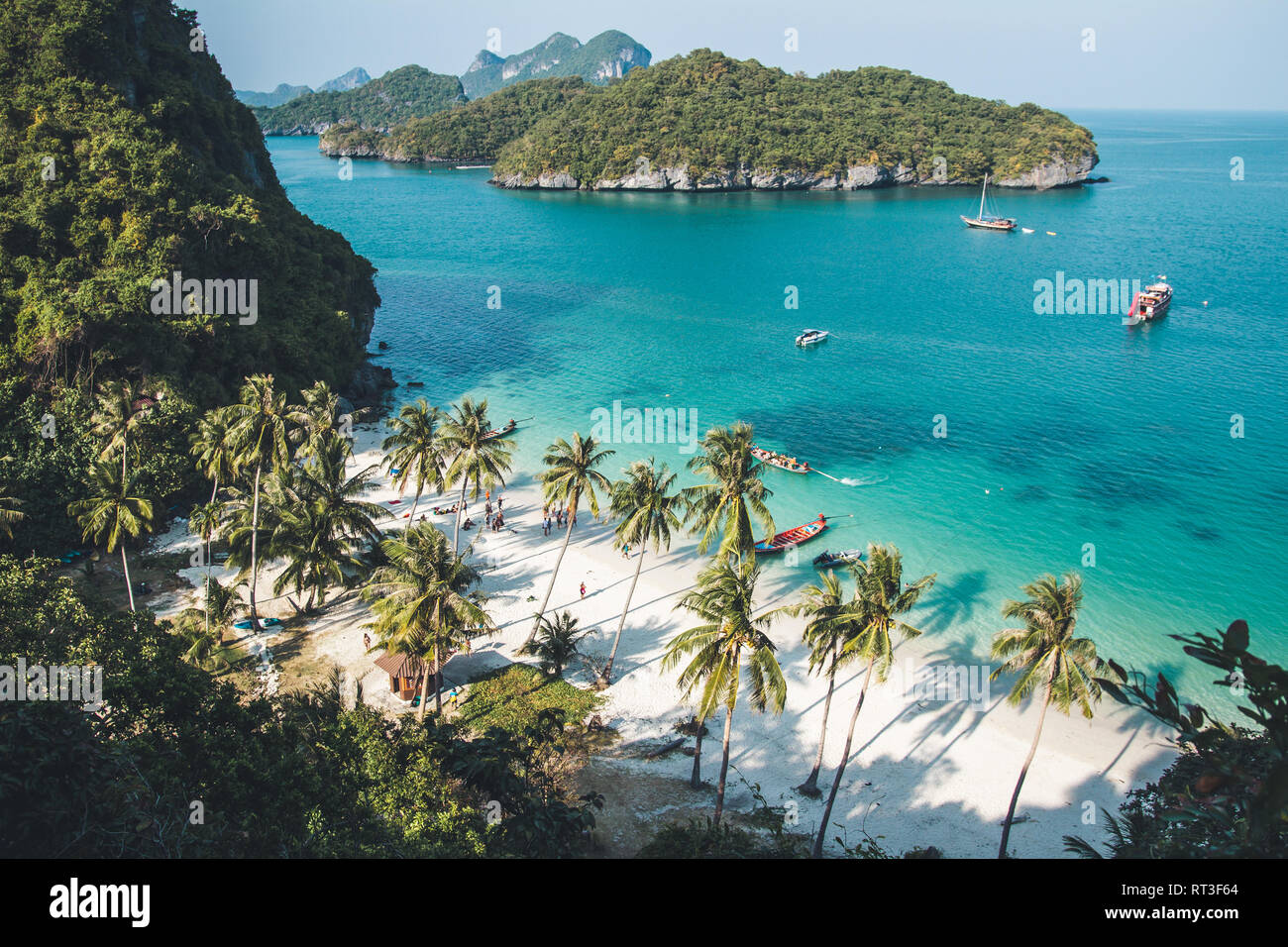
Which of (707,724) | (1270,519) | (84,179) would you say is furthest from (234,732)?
(1270,519)

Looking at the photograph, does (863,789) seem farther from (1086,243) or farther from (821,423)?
(1086,243)

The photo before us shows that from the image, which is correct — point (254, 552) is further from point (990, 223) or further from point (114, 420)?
point (990, 223)

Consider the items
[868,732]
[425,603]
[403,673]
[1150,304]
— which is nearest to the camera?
[425,603]

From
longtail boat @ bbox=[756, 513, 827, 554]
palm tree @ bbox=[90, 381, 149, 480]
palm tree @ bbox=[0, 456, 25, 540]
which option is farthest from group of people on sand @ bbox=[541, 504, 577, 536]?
palm tree @ bbox=[0, 456, 25, 540]

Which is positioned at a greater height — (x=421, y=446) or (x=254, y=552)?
(x=421, y=446)

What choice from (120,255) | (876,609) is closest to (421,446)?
(876,609)

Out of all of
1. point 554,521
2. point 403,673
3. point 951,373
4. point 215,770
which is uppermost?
point 951,373
